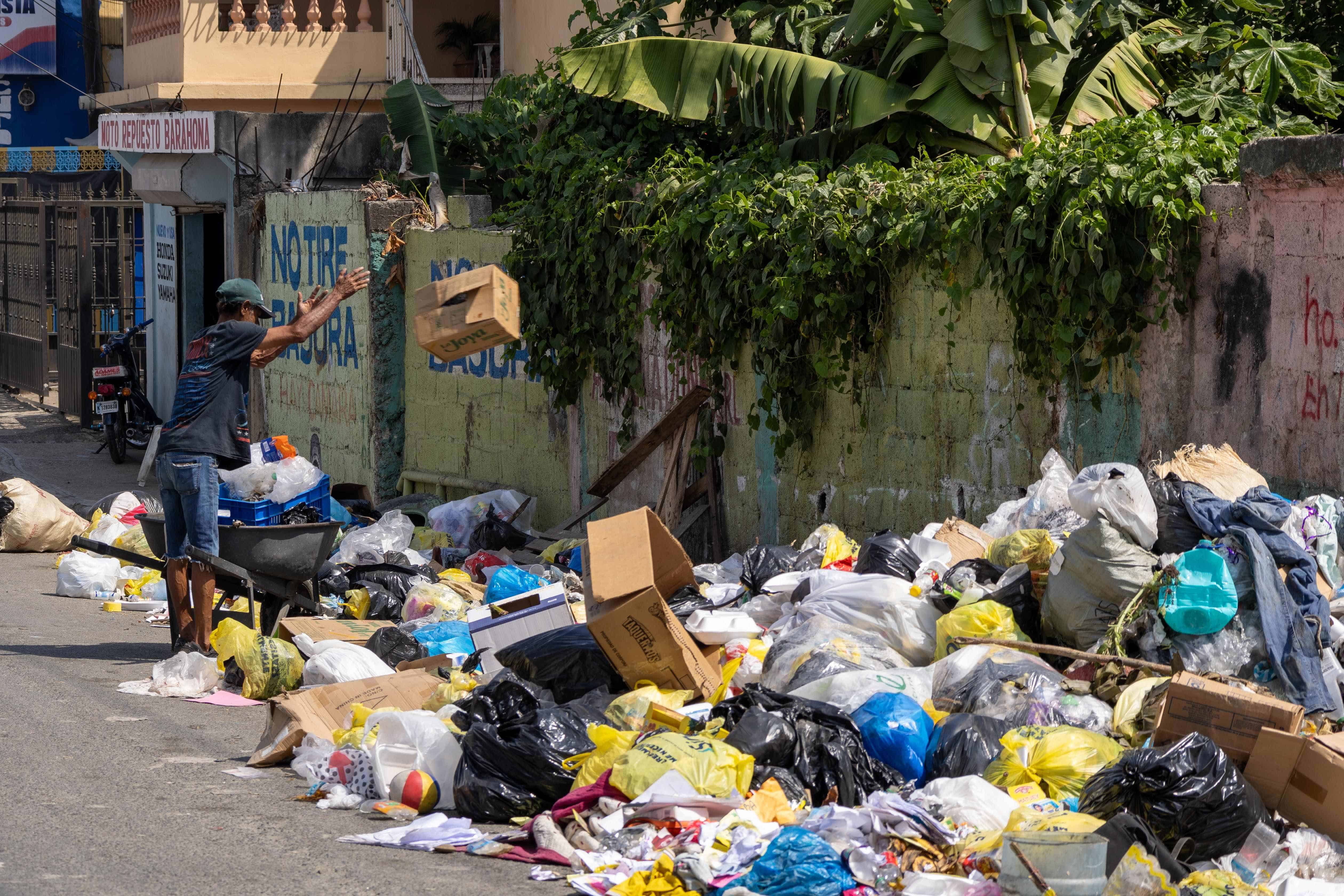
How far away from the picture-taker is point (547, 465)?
37.0ft

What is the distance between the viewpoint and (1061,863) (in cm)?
418

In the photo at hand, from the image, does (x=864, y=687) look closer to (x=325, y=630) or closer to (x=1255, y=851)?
(x=1255, y=851)

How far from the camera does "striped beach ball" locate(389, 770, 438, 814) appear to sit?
544cm

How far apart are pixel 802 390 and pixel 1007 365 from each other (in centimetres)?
147

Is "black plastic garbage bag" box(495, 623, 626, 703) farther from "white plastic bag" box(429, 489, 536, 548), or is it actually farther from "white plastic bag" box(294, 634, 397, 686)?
"white plastic bag" box(429, 489, 536, 548)

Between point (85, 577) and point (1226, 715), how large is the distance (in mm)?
7411

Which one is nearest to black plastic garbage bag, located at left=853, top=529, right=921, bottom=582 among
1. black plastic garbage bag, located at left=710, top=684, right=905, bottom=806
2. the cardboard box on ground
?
the cardboard box on ground

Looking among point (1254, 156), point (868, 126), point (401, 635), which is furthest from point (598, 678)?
point (868, 126)

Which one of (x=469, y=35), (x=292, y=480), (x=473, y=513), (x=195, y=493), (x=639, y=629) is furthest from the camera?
(x=469, y=35)

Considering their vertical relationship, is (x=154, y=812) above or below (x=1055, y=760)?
below

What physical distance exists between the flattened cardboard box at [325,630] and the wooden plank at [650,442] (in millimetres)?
2382

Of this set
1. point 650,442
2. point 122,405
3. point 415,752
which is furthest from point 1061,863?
point 122,405

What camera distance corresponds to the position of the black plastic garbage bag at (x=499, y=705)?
5.66 metres

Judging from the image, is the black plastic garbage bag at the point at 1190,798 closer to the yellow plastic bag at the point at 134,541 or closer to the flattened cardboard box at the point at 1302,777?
the flattened cardboard box at the point at 1302,777
